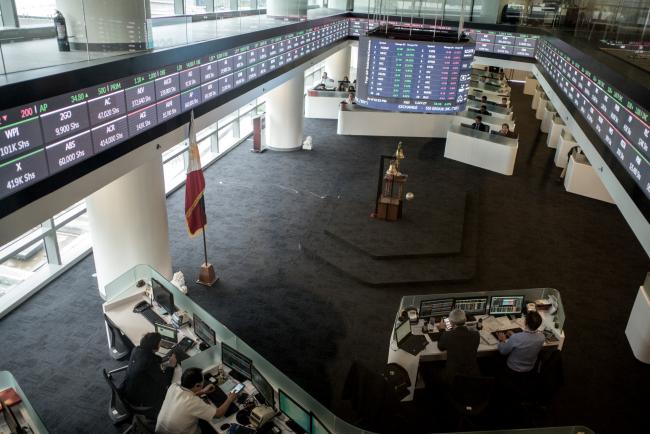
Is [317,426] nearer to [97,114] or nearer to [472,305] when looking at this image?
[472,305]

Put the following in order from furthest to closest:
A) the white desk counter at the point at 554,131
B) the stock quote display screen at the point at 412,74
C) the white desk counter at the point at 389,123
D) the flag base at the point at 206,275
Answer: the white desk counter at the point at 389,123, the white desk counter at the point at 554,131, the flag base at the point at 206,275, the stock quote display screen at the point at 412,74

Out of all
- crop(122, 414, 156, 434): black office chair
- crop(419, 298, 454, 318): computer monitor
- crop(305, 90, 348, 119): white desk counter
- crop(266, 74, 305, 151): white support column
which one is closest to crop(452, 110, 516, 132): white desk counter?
crop(305, 90, 348, 119): white desk counter

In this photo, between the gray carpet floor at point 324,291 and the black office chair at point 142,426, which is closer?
the black office chair at point 142,426

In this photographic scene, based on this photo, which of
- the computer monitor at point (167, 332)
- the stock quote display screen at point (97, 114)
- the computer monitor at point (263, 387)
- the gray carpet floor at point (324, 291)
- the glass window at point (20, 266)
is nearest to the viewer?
the stock quote display screen at point (97, 114)

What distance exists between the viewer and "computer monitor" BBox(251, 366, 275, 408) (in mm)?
4484

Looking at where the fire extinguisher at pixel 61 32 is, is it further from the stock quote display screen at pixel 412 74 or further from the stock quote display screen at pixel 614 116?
the stock quote display screen at pixel 614 116

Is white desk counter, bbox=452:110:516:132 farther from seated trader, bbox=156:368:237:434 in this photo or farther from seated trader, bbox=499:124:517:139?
seated trader, bbox=156:368:237:434

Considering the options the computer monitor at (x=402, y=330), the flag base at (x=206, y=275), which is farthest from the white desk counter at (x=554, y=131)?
the flag base at (x=206, y=275)

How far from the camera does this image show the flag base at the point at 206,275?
7523 mm


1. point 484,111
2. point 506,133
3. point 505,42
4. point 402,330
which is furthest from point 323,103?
point 402,330

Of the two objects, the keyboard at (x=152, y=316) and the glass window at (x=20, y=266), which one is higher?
the keyboard at (x=152, y=316)

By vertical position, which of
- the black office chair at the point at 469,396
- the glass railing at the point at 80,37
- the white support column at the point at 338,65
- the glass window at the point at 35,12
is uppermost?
the glass window at the point at 35,12

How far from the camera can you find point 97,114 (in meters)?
4.45

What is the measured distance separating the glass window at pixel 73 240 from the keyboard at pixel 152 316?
8.22ft
